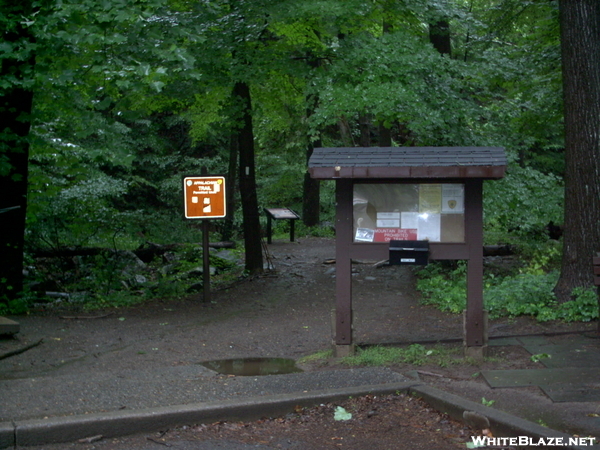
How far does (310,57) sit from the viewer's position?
13.9m

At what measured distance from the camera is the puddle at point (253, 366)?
734 centimetres

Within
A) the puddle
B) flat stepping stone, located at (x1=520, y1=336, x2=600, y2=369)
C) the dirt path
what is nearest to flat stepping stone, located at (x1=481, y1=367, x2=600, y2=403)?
the dirt path

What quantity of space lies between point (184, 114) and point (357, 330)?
9.34 meters

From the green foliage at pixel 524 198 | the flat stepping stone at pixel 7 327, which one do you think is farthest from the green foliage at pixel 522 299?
the flat stepping stone at pixel 7 327

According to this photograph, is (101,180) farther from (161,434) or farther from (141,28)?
(161,434)

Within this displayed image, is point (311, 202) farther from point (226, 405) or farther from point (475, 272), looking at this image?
point (226, 405)

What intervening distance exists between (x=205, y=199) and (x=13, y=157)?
3339mm

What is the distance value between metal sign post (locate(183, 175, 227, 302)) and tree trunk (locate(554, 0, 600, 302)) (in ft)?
19.5

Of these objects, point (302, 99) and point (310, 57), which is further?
point (302, 99)

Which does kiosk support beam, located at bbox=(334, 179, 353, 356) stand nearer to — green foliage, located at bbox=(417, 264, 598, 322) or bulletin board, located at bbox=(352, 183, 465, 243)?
bulletin board, located at bbox=(352, 183, 465, 243)

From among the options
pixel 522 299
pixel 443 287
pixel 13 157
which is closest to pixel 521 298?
pixel 522 299

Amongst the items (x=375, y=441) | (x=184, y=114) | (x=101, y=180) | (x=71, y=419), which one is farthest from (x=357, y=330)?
(x=101, y=180)

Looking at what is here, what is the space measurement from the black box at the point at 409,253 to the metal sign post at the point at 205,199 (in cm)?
574

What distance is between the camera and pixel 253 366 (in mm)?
7723
